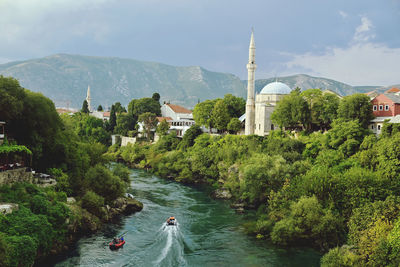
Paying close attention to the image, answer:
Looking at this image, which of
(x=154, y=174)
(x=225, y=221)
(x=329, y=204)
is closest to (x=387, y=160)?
(x=329, y=204)

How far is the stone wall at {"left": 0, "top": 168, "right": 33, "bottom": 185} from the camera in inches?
1046

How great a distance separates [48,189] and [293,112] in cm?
3515

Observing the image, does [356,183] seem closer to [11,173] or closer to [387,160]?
[387,160]

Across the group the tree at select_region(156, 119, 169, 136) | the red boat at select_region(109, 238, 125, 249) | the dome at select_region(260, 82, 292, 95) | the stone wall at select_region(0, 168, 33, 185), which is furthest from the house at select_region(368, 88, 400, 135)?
the tree at select_region(156, 119, 169, 136)

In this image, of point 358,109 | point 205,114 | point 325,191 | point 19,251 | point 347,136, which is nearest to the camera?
point 19,251

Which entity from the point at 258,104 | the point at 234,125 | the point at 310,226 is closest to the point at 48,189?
the point at 310,226

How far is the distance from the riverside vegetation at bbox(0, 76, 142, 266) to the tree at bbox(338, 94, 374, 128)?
27.0 metres

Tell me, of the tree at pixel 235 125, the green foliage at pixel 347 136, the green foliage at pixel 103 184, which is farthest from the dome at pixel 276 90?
the green foliage at pixel 103 184

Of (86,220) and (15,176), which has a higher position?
(15,176)

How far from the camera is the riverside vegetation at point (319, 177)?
80.3ft

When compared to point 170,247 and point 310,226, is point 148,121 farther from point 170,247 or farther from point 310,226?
point 310,226

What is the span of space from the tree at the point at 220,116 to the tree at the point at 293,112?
56.0 feet

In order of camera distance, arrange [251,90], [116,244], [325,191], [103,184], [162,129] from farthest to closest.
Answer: [162,129]
[251,90]
[103,184]
[325,191]
[116,244]

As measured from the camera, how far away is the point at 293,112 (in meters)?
52.2
